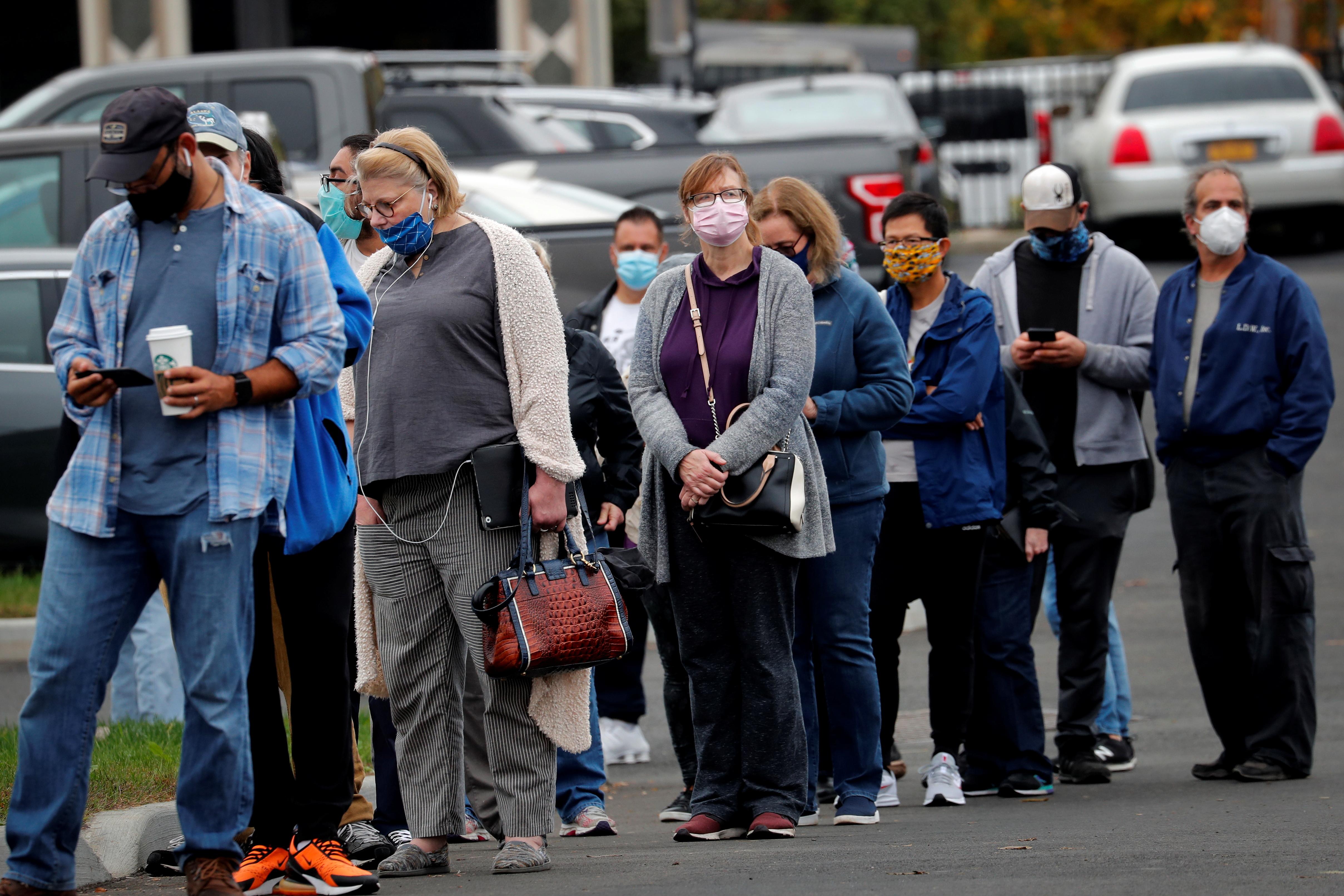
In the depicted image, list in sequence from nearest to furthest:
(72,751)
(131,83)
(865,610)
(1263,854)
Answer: (72,751)
(1263,854)
(865,610)
(131,83)

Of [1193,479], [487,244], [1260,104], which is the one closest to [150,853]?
[487,244]

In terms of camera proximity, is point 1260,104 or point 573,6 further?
point 573,6

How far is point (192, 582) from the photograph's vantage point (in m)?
4.43

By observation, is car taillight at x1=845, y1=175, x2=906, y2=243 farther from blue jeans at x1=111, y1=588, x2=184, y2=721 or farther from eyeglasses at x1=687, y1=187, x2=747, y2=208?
eyeglasses at x1=687, y1=187, x2=747, y2=208

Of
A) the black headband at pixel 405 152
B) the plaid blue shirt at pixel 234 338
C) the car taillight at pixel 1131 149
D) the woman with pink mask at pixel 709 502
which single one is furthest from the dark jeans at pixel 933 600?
the car taillight at pixel 1131 149

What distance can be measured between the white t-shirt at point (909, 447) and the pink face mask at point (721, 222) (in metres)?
1.14

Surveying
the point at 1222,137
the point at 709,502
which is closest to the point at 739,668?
the point at 709,502

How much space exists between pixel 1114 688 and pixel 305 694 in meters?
3.73

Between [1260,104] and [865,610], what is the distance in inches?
534

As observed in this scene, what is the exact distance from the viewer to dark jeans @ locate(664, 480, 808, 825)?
5812 mm

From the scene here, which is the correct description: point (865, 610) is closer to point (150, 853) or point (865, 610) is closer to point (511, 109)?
point (150, 853)

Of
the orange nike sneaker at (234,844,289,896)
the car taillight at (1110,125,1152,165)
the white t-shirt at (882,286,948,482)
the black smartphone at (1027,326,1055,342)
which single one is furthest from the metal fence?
the orange nike sneaker at (234,844,289,896)

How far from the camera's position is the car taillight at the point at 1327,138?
17703 millimetres

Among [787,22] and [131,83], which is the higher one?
[787,22]
